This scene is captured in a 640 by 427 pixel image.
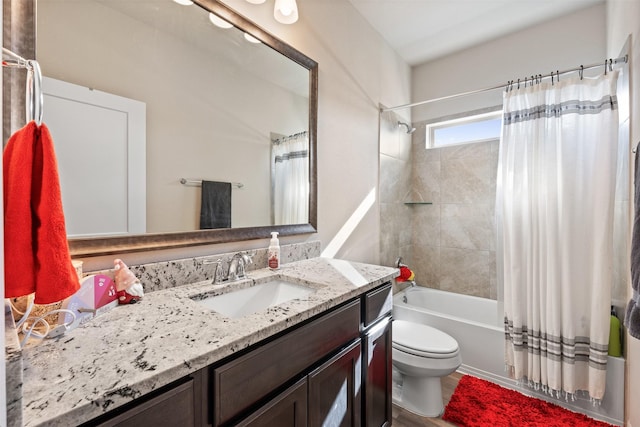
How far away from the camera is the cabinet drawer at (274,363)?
0.72 meters

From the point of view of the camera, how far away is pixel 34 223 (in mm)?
604

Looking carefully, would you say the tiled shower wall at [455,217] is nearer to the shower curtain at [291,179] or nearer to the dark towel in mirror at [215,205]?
the shower curtain at [291,179]

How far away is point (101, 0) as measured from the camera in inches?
38.8

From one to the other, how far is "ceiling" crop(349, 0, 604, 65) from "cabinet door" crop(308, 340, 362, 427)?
2.33 m

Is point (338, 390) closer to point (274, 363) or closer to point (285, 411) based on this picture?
point (285, 411)

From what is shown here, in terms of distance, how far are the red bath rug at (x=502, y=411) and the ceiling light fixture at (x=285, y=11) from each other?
2462 millimetres

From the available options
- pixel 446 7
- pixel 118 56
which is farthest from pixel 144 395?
pixel 446 7

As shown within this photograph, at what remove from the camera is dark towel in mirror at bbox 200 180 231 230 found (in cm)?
127

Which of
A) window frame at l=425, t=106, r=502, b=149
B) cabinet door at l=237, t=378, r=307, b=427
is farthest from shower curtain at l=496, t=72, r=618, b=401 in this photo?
cabinet door at l=237, t=378, r=307, b=427

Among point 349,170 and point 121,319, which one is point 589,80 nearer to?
point 349,170

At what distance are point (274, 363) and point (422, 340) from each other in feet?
4.40

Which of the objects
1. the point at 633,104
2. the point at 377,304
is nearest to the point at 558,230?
the point at 633,104

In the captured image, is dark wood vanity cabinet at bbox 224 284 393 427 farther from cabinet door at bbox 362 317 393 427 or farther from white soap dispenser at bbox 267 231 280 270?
white soap dispenser at bbox 267 231 280 270

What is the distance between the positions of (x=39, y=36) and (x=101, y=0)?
243mm
